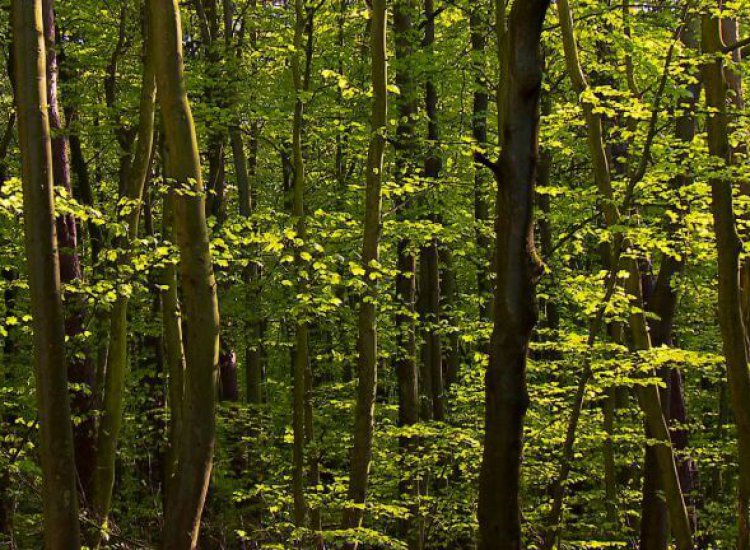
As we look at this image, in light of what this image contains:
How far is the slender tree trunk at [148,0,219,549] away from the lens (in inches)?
201

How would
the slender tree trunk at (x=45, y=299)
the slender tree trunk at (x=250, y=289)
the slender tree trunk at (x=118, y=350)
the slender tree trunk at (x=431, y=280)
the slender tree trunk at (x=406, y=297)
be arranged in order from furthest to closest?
the slender tree trunk at (x=431, y=280) < the slender tree trunk at (x=250, y=289) < the slender tree trunk at (x=406, y=297) < the slender tree trunk at (x=118, y=350) < the slender tree trunk at (x=45, y=299)

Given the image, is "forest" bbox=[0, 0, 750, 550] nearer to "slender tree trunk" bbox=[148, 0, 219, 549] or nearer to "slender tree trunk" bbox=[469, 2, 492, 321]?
"slender tree trunk" bbox=[148, 0, 219, 549]

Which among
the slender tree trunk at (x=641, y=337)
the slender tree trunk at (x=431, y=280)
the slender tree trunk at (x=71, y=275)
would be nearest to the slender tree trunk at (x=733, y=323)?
the slender tree trunk at (x=641, y=337)

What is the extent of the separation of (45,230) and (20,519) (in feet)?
35.2

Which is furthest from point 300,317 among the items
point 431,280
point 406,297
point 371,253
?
point 431,280

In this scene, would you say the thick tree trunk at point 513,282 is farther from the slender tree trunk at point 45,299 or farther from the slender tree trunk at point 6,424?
the slender tree trunk at point 6,424

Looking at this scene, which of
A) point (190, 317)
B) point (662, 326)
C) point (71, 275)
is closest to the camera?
point (190, 317)

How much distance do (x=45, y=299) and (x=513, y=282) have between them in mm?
2865

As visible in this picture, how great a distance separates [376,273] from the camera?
7977mm

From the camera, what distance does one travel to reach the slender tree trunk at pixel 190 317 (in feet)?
16.8

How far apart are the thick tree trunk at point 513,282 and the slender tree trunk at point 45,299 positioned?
266cm

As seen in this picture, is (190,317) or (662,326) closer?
(190,317)

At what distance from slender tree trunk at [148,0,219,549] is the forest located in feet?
0.06

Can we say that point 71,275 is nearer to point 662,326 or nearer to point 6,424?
point 6,424
